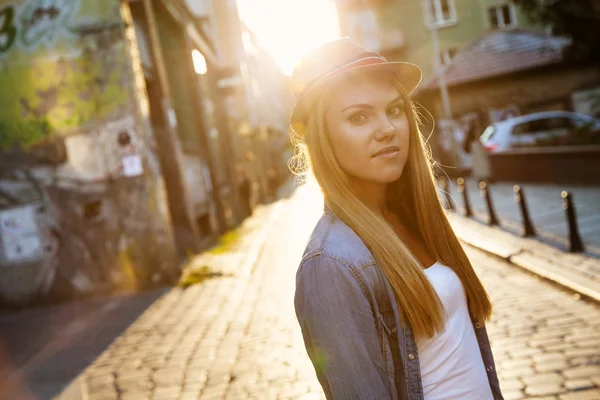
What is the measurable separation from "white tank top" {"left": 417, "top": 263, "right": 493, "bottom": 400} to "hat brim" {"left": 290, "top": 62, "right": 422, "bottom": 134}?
2.19 feet

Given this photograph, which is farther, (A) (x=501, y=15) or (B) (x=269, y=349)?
(A) (x=501, y=15)

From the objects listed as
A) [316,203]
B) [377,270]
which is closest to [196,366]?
[316,203]

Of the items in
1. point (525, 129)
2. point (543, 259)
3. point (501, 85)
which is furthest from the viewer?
point (501, 85)

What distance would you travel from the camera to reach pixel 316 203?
2006 millimetres

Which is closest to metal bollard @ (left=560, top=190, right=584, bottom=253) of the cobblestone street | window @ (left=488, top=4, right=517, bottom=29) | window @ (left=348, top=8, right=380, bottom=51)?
the cobblestone street

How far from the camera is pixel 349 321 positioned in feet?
4.70

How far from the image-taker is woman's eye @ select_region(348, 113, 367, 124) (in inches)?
67.9

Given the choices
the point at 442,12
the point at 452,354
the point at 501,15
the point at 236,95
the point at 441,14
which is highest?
the point at 442,12

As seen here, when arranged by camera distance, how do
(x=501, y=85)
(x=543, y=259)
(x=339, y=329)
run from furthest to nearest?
(x=501, y=85) → (x=543, y=259) → (x=339, y=329)

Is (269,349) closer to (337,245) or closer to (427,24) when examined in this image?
(337,245)

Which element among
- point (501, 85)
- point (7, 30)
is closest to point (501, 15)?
point (501, 85)

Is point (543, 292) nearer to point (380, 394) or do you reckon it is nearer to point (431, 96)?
point (380, 394)

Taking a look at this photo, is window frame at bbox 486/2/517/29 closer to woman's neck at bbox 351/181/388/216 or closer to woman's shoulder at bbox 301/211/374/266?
woman's neck at bbox 351/181/388/216

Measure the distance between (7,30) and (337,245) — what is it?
9985 mm
